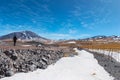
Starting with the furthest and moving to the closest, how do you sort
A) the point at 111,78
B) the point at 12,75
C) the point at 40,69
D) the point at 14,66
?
the point at 111,78
the point at 40,69
the point at 14,66
the point at 12,75

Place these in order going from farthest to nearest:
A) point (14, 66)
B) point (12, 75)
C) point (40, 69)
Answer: point (40, 69)
point (14, 66)
point (12, 75)

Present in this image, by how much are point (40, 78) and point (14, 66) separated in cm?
428

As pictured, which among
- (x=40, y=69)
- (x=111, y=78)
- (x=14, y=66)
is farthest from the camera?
(x=111, y=78)

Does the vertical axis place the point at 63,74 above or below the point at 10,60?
below

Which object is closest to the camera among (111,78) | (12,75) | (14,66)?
(12,75)

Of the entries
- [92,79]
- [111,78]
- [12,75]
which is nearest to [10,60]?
[12,75]

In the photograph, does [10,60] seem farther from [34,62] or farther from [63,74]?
[63,74]

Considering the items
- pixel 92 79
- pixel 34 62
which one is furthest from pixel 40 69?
pixel 92 79

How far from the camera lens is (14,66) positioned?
27.5 metres

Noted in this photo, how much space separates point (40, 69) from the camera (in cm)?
2942

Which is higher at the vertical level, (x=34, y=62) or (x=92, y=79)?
(x=34, y=62)

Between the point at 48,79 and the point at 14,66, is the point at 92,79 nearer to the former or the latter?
the point at 48,79

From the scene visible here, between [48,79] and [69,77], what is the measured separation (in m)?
3.55

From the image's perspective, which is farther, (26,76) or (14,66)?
(14,66)
